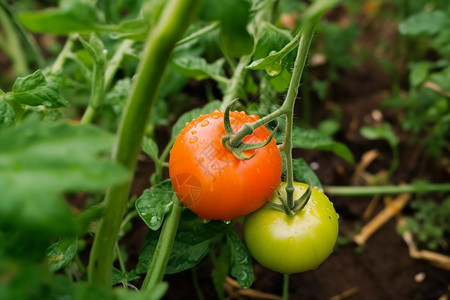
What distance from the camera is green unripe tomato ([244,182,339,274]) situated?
0.90 meters

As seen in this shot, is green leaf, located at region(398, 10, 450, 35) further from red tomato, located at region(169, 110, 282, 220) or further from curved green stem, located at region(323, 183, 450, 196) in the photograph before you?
red tomato, located at region(169, 110, 282, 220)

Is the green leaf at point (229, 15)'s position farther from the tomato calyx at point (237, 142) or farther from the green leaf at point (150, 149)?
the green leaf at point (150, 149)

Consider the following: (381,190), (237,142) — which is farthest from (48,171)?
(381,190)

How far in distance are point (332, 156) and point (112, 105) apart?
2.85ft

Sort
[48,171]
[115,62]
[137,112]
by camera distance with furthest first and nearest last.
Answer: [115,62], [137,112], [48,171]

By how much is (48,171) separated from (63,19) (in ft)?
0.69

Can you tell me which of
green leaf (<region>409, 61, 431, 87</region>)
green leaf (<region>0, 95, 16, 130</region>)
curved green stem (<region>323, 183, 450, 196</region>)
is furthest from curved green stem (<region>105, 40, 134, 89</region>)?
green leaf (<region>409, 61, 431, 87</region>)

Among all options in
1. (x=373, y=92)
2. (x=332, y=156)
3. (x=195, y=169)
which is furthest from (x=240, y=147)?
(x=373, y=92)

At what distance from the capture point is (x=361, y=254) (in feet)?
5.12

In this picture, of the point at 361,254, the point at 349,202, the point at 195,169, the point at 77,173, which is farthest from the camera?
the point at 349,202

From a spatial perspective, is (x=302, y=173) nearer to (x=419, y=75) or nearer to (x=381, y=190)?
(x=381, y=190)

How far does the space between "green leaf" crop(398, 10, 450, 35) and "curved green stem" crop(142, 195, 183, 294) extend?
3.35 feet

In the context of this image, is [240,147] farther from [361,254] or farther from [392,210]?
[392,210]

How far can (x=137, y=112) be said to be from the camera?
2.24ft
